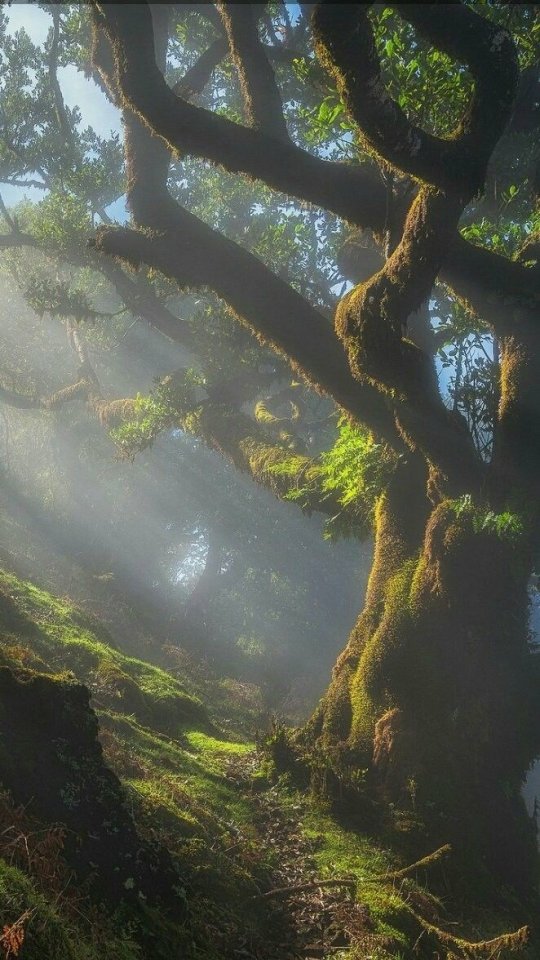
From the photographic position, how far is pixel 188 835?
581 cm

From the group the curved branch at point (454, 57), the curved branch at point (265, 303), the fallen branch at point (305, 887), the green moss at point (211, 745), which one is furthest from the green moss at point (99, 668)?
the curved branch at point (454, 57)

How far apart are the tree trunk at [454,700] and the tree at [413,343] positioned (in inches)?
1.1

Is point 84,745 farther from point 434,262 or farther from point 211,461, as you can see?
point 211,461

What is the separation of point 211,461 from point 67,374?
10.3 metres

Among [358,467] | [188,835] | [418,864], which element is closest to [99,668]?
[188,835]

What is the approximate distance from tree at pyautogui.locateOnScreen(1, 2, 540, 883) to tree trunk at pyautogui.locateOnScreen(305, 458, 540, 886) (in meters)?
0.03

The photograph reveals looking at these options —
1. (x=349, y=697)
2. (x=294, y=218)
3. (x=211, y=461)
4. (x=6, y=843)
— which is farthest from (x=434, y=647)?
(x=211, y=461)

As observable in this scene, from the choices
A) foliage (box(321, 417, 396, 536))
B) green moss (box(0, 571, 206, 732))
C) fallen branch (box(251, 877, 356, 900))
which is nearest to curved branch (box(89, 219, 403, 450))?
foliage (box(321, 417, 396, 536))

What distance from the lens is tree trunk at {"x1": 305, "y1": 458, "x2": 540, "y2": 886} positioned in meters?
7.62

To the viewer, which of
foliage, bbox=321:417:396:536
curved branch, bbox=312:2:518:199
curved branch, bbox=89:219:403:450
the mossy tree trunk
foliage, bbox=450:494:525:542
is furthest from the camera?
foliage, bbox=321:417:396:536

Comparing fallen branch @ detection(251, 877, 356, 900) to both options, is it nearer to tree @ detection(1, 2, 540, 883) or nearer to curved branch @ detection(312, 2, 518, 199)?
tree @ detection(1, 2, 540, 883)

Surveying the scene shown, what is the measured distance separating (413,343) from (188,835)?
698 cm

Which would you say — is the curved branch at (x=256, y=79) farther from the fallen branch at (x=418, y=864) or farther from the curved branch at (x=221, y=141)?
the fallen branch at (x=418, y=864)

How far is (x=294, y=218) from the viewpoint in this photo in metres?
23.0
